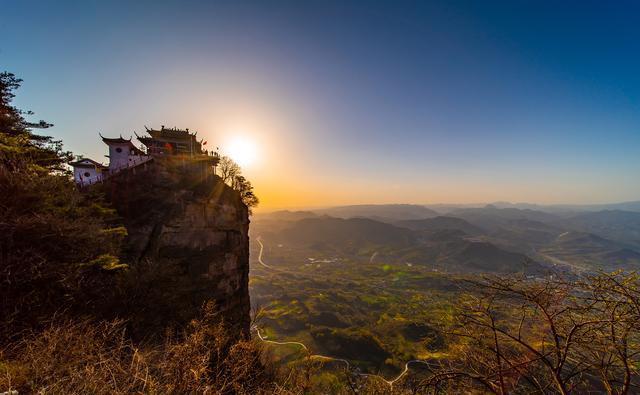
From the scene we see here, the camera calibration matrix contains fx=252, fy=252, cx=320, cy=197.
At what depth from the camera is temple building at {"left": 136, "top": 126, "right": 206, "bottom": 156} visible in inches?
1527

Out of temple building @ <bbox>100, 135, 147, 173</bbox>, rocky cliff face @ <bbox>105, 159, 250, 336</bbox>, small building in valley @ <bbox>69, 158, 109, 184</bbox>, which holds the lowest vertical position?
rocky cliff face @ <bbox>105, 159, 250, 336</bbox>

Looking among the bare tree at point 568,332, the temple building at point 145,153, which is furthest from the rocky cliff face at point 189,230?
the bare tree at point 568,332

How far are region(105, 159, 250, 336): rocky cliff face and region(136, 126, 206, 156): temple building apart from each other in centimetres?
516

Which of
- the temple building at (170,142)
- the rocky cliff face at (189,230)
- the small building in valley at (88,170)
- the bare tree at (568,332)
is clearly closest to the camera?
the bare tree at (568,332)

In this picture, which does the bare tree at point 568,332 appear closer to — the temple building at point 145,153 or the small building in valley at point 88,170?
the temple building at point 145,153

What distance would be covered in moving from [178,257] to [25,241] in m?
20.1

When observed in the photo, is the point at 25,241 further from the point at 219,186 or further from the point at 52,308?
the point at 219,186

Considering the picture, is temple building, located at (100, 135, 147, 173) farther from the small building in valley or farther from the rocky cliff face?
the rocky cliff face

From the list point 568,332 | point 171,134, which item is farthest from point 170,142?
point 568,332

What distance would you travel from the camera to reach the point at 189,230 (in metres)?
31.0

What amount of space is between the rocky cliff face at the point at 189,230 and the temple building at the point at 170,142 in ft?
16.9

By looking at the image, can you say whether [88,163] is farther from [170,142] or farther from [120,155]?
[170,142]

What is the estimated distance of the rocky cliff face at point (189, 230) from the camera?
87.4ft

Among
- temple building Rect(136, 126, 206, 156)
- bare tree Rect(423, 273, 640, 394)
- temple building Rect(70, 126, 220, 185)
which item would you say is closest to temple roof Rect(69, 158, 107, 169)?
temple building Rect(70, 126, 220, 185)
